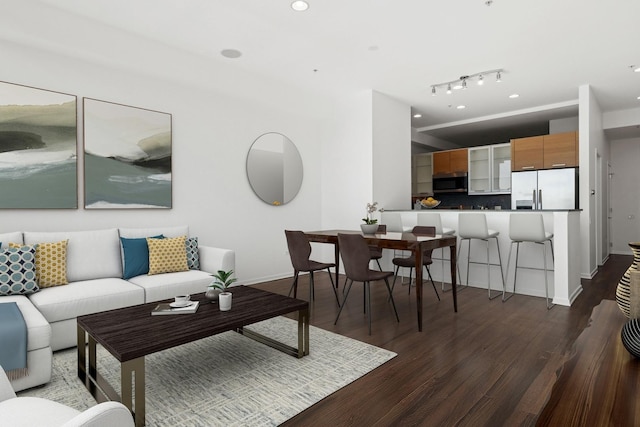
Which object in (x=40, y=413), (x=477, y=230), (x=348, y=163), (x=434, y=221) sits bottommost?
(x=40, y=413)

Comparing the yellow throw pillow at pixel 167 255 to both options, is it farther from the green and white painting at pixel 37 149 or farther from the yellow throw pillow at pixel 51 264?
the green and white painting at pixel 37 149

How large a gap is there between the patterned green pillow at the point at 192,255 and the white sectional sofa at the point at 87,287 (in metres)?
0.06

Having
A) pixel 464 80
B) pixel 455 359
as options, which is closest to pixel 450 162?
pixel 464 80

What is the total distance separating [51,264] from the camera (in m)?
3.17

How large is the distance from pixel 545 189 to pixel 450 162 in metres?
2.11

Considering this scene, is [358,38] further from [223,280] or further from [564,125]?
[564,125]

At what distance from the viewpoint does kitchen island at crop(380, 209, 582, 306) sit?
416 centimetres

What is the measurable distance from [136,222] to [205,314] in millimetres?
2250

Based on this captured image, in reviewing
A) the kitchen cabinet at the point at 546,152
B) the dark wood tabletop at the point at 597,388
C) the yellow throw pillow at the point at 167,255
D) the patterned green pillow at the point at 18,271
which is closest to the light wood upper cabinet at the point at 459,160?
the kitchen cabinet at the point at 546,152

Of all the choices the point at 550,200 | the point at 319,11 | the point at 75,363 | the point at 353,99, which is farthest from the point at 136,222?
the point at 550,200

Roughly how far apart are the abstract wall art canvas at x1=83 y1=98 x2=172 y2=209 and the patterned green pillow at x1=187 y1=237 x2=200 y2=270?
657 millimetres

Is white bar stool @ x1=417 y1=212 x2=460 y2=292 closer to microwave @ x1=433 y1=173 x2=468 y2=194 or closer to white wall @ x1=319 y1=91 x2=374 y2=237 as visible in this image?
white wall @ x1=319 y1=91 x2=374 y2=237

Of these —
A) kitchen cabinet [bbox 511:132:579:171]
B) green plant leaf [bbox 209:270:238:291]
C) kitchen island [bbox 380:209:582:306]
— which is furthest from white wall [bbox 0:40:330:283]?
kitchen cabinet [bbox 511:132:579:171]

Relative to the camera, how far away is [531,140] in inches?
263
